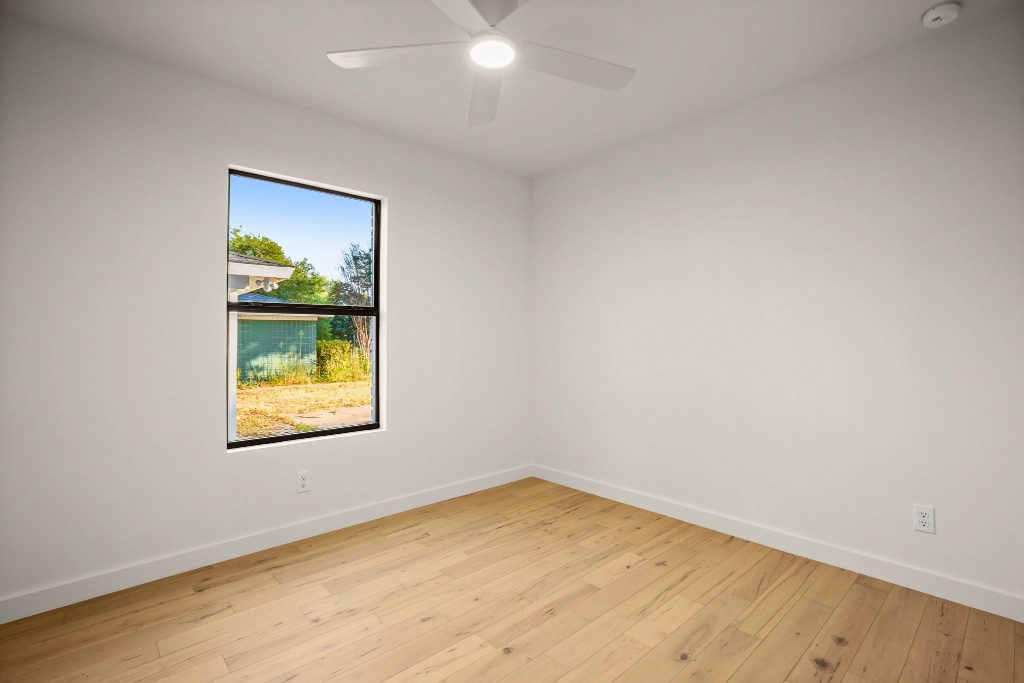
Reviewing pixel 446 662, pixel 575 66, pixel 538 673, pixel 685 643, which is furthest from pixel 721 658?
pixel 575 66

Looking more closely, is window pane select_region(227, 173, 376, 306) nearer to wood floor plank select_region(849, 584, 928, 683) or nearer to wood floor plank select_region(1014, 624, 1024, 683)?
wood floor plank select_region(849, 584, 928, 683)

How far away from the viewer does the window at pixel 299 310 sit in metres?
2.79

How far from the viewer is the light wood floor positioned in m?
1.75

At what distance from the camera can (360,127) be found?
3174 millimetres

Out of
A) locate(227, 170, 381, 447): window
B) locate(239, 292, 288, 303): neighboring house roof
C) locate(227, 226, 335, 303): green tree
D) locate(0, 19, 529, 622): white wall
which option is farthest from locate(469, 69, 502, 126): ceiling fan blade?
locate(239, 292, 288, 303): neighboring house roof

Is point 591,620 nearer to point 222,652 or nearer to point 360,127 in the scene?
point 222,652

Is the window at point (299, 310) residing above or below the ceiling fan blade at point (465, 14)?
below

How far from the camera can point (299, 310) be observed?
9.83 ft

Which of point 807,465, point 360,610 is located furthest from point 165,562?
point 807,465

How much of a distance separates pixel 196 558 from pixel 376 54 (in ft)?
8.27

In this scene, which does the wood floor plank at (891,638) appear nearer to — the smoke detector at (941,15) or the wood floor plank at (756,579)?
the wood floor plank at (756,579)

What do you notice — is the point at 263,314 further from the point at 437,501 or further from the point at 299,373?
the point at 437,501

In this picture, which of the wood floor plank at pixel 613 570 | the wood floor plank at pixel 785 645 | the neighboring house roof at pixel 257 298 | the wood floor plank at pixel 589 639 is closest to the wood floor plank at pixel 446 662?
the wood floor plank at pixel 589 639

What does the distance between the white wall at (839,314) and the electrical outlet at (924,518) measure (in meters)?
0.03
